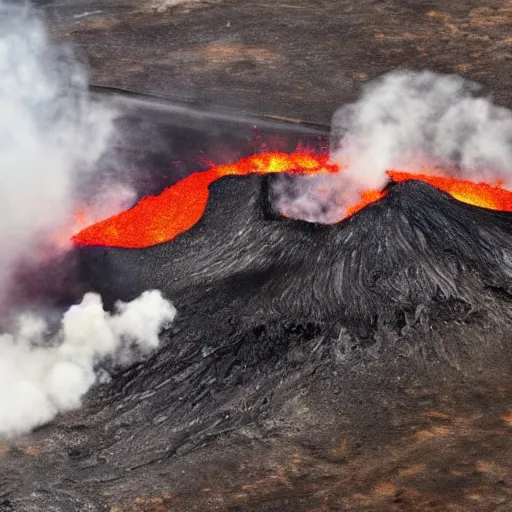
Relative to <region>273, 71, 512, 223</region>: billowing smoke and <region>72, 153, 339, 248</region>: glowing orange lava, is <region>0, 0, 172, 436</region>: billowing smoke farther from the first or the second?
<region>273, 71, 512, 223</region>: billowing smoke

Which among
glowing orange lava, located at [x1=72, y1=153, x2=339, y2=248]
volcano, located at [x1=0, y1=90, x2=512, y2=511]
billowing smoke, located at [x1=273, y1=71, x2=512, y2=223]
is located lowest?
volcano, located at [x1=0, y1=90, x2=512, y2=511]

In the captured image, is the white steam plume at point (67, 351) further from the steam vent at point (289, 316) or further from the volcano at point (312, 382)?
the volcano at point (312, 382)

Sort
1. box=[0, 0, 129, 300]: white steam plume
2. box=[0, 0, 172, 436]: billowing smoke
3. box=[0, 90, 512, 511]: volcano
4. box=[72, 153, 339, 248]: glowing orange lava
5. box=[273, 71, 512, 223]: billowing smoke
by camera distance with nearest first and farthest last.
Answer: box=[0, 90, 512, 511]: volcano, box=[0, 0, 172, 436]: billowing smoke, box=[273, 71, 512, 223]: billowing smoke, box=[0, 0, 129, 300]: white steam plume, box=[72, 153, 339, 248]: glowing orange lava

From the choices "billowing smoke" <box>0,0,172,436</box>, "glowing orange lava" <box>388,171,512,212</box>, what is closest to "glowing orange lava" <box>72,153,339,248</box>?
"billowing smoke" <box>0,0,172,436</box>

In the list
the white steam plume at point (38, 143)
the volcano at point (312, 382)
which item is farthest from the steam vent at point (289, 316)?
the white steam plume at point (38, 143)

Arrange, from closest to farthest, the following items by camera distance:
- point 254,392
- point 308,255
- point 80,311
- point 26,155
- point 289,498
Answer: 1. point 289,498
2. point 254,392
3. point 80,311
4. point 308,255
5. point 26,155

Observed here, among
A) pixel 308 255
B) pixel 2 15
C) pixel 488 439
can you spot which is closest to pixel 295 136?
pixel 308 255

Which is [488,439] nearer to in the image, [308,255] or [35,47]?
[308,255]
